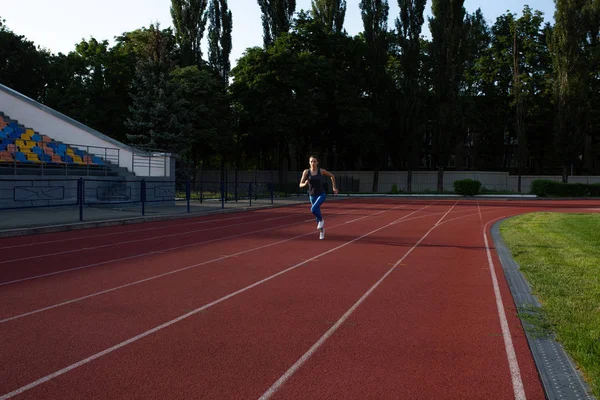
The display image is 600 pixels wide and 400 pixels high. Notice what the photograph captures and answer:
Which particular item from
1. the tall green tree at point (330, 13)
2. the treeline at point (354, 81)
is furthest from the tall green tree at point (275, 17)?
the tall green tree at point (330, 13)

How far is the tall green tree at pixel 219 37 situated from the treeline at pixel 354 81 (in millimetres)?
116

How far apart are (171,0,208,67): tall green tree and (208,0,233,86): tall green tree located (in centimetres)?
201

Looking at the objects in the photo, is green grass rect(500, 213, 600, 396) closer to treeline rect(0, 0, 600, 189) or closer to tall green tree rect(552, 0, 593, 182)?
treeline rect(0, 0, 600, 189)

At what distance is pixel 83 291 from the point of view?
6.81m

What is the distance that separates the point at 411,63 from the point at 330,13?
35.0ft

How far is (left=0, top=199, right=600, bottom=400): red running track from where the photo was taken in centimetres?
381

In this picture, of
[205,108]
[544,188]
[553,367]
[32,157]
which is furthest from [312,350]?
[544,188]

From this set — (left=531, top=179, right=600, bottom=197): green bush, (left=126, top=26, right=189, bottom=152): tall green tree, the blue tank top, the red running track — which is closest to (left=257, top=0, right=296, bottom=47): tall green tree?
(left=126, top=26, right=189, bottom=152): tall green tree

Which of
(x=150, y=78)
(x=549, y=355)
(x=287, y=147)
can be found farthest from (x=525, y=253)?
(x=287, y=147)

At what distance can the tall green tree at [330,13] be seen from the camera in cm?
4953

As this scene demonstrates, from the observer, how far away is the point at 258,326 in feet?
17.3

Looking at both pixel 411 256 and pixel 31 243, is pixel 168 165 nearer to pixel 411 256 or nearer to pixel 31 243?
pixel 31 243

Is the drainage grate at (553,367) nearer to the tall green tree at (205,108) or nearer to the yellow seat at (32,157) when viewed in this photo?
the yellow seat at (32,157)

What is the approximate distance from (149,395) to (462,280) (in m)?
5.58
